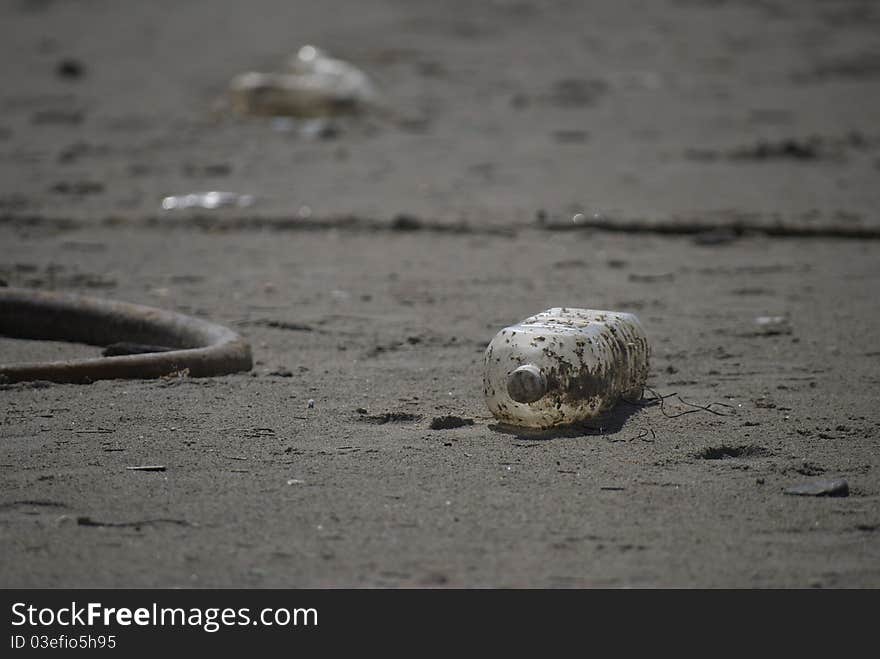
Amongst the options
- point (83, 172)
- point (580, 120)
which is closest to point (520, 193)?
point (580, 120)

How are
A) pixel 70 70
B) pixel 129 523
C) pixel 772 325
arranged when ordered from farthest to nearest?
1. pixel 70 70
2. pixel 772 325
3. pixel 129 523

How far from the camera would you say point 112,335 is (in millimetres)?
5484

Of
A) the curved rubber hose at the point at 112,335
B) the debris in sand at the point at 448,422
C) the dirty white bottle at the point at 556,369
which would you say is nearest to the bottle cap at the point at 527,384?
the dirty white bottle at the point at 556,369

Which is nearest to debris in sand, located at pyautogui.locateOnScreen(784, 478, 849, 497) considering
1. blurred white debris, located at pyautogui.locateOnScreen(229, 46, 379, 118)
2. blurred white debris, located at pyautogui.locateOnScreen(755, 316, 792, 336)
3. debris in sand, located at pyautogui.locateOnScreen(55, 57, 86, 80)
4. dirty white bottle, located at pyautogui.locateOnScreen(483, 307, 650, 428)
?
dirty white bottle, located at pyautogui.locateOnScreen(483, 307, 650, 428)

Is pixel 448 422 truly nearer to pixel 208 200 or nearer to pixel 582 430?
pixel 582 430

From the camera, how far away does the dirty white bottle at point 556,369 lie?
158 inches

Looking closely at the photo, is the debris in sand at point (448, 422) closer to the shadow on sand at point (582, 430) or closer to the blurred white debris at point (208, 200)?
the shadow on sand at point (582, 430)

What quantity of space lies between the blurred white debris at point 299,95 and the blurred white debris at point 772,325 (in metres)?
6.28

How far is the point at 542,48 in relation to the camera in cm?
1373

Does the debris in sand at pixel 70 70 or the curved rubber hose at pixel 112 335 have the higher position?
the debris in sand at pixel 70 70

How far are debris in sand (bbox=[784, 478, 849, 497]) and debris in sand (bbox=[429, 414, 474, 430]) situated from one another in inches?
42.7

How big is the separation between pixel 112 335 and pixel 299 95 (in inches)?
253

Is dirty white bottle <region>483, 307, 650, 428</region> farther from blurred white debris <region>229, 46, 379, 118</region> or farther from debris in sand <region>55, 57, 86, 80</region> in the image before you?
debris in sand <region>55, 57, 86, 80</region>

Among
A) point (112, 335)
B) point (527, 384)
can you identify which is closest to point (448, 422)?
point (527, 384)
